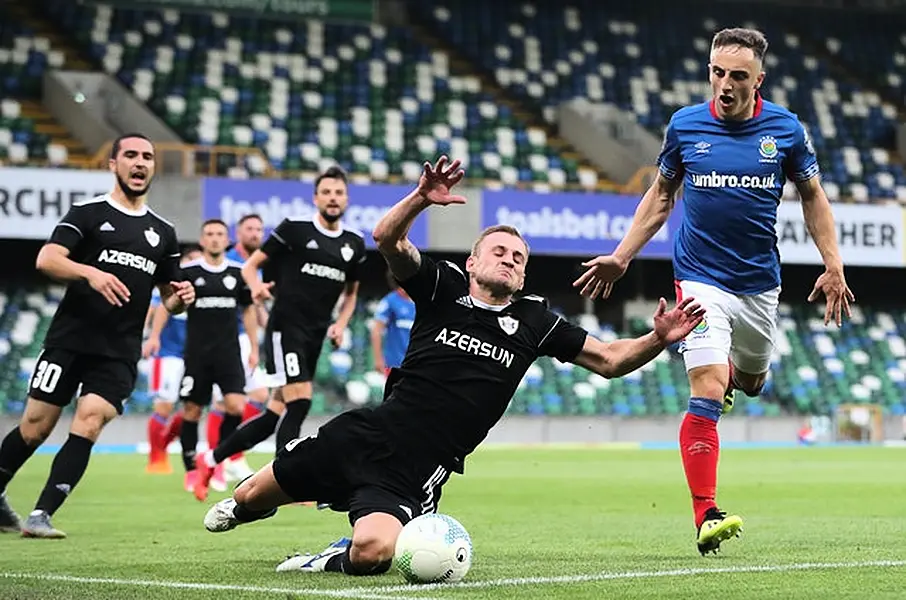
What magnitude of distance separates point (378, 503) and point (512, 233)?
1166 millimetres

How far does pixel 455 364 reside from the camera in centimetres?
662

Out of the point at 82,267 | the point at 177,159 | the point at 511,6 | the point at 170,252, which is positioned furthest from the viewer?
the point at 511,6

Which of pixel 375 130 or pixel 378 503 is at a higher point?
pixel 375 130

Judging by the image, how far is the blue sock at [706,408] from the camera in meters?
7.49

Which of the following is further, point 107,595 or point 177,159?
point 177,159

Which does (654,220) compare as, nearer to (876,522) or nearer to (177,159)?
(876,522)

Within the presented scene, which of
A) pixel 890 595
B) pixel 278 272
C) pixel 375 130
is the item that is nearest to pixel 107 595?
pixel 890 595

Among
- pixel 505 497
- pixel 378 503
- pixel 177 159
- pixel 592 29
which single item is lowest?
pixel 505 497

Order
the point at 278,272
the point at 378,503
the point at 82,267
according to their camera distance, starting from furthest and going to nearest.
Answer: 1. the point at 278,272
2. the point at 82,267
3. the point at 378,503

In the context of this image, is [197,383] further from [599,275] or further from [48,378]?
[599,275]

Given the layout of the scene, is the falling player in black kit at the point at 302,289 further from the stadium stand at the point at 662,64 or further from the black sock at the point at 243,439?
the stadium stand at the point at 662,64

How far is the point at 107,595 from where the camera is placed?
574 centimetres

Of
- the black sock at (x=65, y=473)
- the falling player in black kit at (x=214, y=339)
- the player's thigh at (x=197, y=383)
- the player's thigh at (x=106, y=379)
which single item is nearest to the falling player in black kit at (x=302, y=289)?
the falling player in black kit at (x=214, y=339)

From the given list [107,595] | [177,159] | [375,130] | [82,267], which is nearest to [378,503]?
[107,595]
